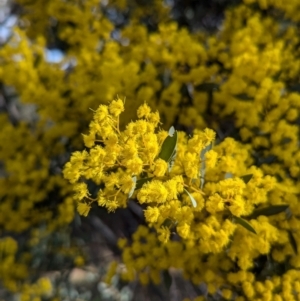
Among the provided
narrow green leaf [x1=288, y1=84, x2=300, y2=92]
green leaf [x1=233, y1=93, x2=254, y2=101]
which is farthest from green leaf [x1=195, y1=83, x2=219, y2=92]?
narrow green leaf [x1=288, y1=84, x2=300, y2=92]

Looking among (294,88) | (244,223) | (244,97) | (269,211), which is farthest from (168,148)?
(294,88)

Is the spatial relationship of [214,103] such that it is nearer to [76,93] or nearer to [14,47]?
[76,93]

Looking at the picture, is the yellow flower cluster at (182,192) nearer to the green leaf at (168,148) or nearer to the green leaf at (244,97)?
the green leaf at (168,148)

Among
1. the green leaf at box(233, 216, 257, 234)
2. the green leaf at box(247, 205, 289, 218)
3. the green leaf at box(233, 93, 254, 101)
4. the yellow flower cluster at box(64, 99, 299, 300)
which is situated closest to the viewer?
the yellow flower cluster at box(64, 99, 299, 300)

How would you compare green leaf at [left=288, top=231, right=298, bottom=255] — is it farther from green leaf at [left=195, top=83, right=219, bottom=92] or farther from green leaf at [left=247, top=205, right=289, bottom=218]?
green leaf at [left=195, top=83, right=219, bottom=92]

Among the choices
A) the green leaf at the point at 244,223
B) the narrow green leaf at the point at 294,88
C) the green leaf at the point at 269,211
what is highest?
the narrow green leaf at the point at 294,88

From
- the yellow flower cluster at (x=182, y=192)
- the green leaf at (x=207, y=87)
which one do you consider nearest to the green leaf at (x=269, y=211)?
the yellow flower cluster at (x=182, y=192)

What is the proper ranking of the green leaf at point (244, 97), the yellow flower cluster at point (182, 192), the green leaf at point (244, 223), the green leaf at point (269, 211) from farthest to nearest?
the green leaf at point (244, 97) < the green leaf at point (269, 211) < the green leaf at point (244, 223) < the yellow flower cluster at point (182, 192)

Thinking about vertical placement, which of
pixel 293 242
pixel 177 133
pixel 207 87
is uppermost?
pixel 177 133

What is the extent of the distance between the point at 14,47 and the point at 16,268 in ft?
2.30

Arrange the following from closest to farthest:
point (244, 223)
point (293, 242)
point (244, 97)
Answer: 1. point (244, 223)
2. point (293, 242)
3. point (244, 97)

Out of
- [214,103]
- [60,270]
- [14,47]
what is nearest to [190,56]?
[214,103]

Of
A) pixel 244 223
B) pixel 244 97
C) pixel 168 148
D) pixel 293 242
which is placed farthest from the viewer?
pixel 244 97

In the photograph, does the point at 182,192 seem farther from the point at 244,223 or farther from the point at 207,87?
the point at 207,87
